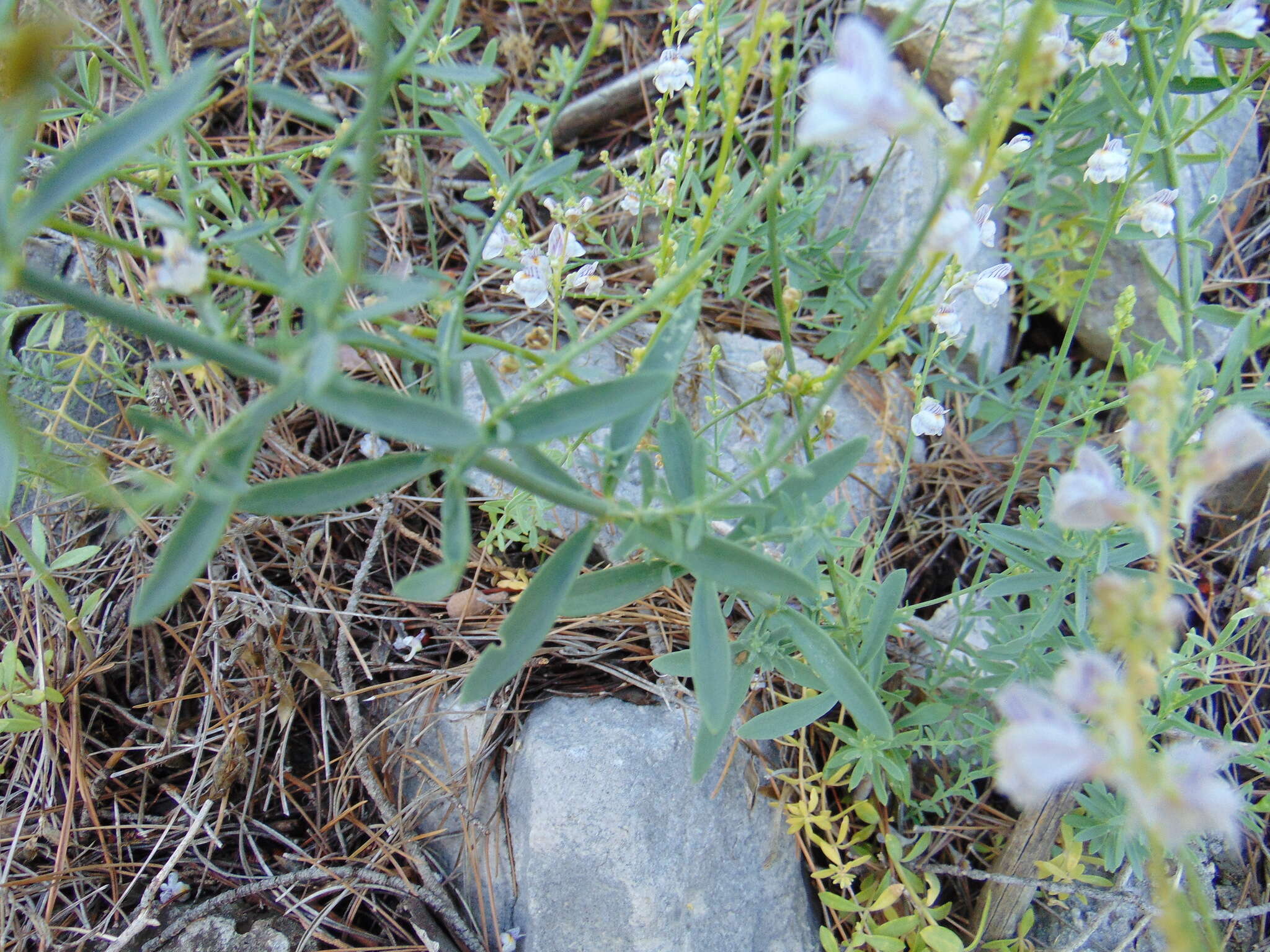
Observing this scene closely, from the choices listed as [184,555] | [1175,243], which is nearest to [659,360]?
[184,555]

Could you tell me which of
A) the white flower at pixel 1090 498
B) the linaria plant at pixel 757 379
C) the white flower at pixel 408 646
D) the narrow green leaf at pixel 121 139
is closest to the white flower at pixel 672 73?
the linaria plant at pixel 757 379

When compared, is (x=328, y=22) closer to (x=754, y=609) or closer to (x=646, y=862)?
(x=754, y=609)

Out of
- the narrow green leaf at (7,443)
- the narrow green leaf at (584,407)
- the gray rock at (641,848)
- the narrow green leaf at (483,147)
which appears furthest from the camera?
the gray rock at (641,848)

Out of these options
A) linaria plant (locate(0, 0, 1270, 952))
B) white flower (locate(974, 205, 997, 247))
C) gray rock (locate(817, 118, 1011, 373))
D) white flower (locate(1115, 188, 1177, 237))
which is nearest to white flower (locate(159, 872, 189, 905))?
linaria plant (locate(0, 0, 1270, 952))

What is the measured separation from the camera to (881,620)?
6.29 ft

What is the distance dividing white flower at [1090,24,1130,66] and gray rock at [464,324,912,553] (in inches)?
45.0

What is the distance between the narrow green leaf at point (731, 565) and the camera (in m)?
1.45

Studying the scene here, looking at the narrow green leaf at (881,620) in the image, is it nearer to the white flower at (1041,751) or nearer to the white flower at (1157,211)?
the white flower at (1041,751)

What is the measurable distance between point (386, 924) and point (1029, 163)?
293 cm

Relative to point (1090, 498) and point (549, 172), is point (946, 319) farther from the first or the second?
point (549, 172)

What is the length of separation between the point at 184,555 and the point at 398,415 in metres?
0.38

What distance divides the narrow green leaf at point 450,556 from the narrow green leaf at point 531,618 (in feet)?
0.62

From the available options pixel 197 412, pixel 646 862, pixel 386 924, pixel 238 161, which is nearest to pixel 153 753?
pixel 386 924

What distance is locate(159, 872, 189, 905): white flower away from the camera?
2.21 m
